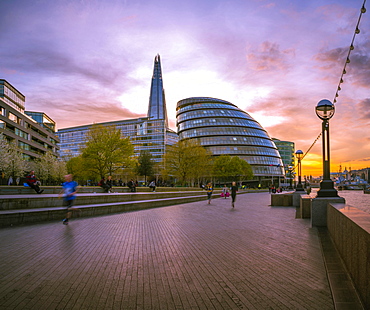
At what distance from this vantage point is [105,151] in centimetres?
4012

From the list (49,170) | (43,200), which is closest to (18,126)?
(49,170)

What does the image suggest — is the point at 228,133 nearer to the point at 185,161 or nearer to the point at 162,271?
the point at 185,161

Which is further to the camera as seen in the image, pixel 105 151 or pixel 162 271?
pixel 105 151

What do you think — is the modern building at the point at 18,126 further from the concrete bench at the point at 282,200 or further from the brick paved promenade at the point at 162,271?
the brick paved promenade at the point at 162,271

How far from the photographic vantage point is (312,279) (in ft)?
16.2

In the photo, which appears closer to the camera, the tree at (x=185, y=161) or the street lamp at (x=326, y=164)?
the street lamp at (x=326, y=164)

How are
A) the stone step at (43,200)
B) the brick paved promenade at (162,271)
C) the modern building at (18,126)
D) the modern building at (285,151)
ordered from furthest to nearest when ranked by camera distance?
1. the modern building at (285,151)
2. the modern building at (18,126)
3. the stone step at (43,200)
4. the brick paved promenade at (162,271)

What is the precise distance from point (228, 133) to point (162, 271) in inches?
3492

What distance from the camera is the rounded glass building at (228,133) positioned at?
92.6 meters

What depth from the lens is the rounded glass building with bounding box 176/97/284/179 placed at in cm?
9256

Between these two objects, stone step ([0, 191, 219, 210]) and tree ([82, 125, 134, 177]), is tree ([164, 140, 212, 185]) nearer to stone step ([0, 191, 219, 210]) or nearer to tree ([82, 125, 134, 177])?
tree ([82, 125, 134, 177])

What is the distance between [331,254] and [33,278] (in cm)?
567

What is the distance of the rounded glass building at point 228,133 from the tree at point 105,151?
52.7 metres

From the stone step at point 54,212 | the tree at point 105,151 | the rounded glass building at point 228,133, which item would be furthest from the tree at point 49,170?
the stone step at point 54,212
